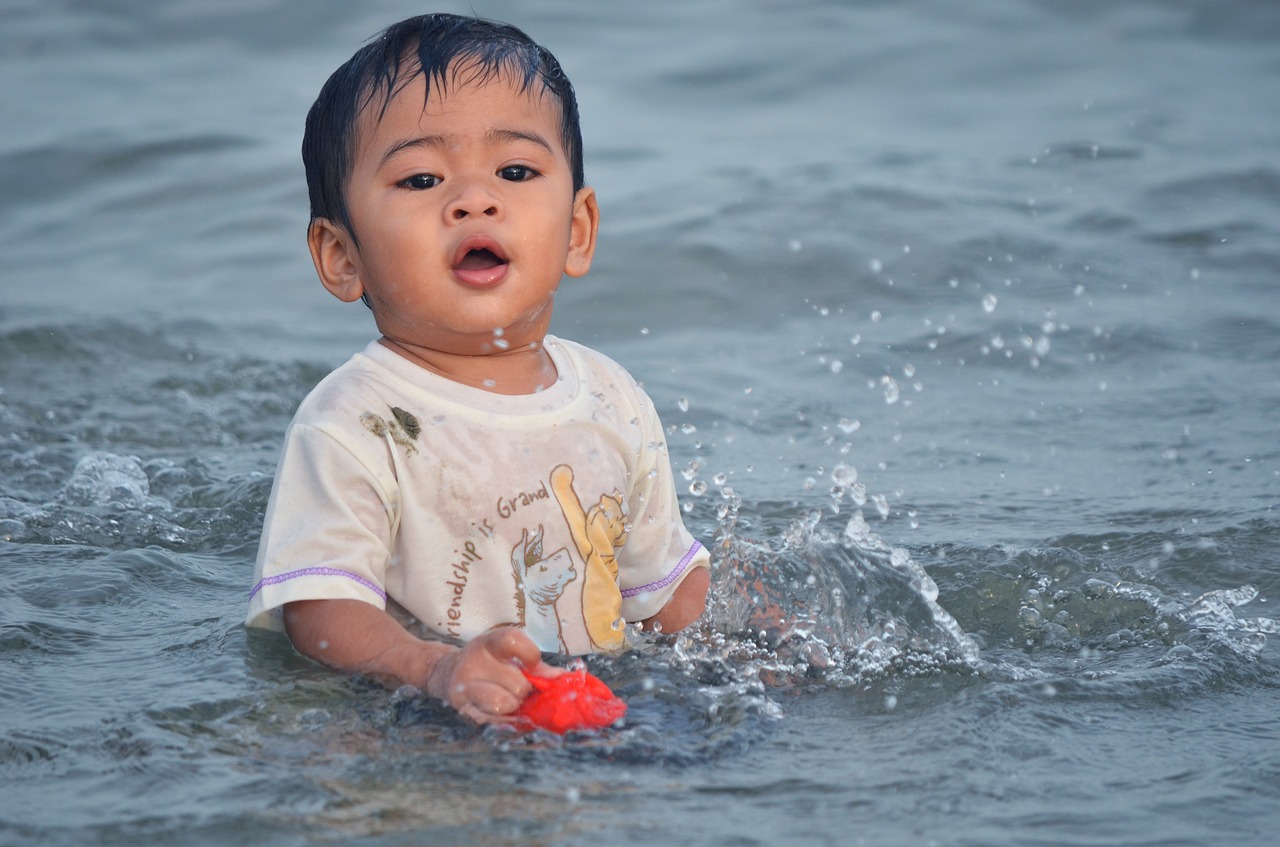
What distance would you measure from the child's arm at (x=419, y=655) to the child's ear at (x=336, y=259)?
0.53 metres

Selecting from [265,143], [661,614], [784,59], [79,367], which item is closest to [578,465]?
[661,614]

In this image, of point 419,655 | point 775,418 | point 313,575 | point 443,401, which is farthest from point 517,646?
point 775,418

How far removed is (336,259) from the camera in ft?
8.61

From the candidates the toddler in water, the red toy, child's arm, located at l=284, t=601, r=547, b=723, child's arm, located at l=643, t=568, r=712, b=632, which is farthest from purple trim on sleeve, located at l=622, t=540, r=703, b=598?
the red toy

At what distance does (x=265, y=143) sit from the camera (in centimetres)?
793

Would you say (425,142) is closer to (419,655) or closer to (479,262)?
(479,262)

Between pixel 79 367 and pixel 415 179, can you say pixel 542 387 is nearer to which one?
pixel 415 179

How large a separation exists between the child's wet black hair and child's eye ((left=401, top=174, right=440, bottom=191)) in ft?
0.39

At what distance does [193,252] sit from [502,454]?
14.7 feet

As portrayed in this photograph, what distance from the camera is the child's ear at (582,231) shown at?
2744 millimetres

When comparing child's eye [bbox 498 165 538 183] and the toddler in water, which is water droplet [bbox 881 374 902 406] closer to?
the toddler in water

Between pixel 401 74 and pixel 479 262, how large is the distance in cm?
32

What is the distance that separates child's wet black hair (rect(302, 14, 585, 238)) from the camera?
251cm

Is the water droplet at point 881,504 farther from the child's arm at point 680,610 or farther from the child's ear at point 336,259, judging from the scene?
the child's ear at point 336,259
